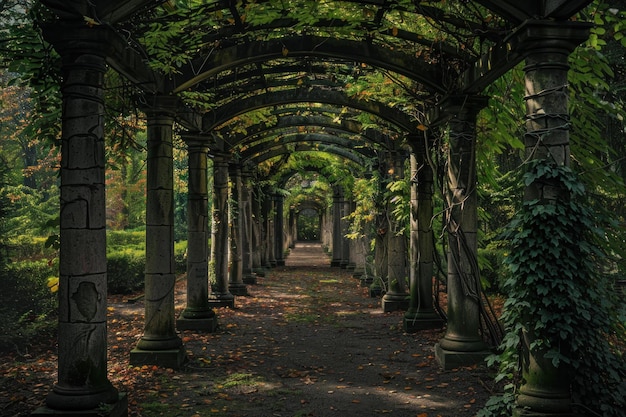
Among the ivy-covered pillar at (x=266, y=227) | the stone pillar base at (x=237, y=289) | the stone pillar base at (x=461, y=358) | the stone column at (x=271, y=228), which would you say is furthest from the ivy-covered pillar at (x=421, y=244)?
the stone column at (x=271, y=228)

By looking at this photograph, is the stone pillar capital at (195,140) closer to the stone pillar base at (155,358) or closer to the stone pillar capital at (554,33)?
the stone pillar base at (155,358)

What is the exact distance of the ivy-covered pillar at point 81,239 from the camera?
464 centimetres

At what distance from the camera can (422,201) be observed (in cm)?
1029

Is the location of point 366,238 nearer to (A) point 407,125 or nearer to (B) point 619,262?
(A) point 407,125

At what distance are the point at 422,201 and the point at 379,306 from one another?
4.56 meters

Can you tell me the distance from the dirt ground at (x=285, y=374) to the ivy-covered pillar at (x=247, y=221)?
19.4 ft

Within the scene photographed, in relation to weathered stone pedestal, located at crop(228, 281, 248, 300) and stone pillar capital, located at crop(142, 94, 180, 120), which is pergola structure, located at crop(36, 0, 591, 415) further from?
weathered stone pedestal, located at crop(228, 281, 248, 300)

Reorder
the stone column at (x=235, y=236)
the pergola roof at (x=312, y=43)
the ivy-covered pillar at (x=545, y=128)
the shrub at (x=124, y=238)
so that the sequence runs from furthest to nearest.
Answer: the shrub at (x=124, y=238) < the stone column at (x=235, y=236) < the pergola roof at (x=312, y=43) < the ivy-covered pillar at (x=545, y=128)

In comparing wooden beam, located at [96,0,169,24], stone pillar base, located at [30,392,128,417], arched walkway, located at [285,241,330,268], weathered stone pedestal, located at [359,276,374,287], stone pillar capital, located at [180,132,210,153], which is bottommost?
arched walkway, located at [285,241,330,268]

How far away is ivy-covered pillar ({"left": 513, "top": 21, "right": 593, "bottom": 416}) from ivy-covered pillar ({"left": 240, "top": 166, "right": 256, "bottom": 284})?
43.8 feet

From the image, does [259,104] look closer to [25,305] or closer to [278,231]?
[25,305]

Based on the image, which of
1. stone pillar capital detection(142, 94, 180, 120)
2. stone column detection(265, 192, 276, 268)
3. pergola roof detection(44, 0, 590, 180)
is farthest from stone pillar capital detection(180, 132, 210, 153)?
stone column detection(265, 192, 276, 268)

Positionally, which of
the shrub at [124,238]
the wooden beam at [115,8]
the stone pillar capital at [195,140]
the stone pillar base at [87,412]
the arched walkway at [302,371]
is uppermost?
the wooden beam at [115,8]

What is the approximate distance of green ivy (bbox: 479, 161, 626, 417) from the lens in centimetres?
446
